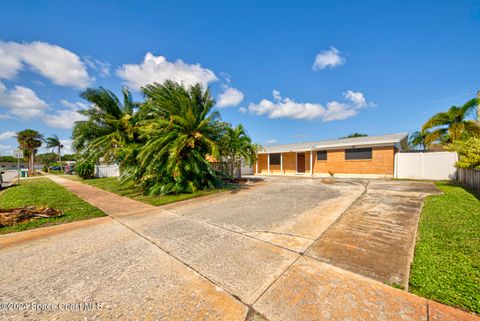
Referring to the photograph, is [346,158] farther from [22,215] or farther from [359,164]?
[22,215]

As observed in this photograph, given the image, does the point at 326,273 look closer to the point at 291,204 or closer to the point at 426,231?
the point at 426,231

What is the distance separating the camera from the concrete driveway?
70.7 inches

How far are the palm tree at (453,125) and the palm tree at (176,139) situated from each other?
47.8ft

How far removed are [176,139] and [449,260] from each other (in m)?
7.84

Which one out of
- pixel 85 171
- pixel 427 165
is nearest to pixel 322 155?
pixel 427 165

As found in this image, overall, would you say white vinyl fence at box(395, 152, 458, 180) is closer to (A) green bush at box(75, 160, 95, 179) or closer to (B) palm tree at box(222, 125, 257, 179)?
(B) palm tree at box(222, 125, 257, 179)

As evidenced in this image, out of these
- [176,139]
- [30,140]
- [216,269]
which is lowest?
[216,269]

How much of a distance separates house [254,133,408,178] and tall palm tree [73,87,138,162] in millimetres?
13250

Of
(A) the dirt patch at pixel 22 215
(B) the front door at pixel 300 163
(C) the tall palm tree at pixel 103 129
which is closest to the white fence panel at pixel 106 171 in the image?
(C) the tall palm tree at pixel 103 129

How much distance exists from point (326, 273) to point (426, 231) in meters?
2.71

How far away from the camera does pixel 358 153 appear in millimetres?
14000

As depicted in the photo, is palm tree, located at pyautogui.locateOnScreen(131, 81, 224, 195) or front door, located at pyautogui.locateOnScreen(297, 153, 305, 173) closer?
palm tree, located at pyautogui.locateOnScreen(131, 81, 224, 195)

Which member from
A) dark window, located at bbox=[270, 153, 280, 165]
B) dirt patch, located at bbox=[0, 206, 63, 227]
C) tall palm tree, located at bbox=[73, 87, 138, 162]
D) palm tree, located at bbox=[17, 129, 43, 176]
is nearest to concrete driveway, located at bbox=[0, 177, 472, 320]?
dirt patch, located at bbox=[0, 206, 63, 227]

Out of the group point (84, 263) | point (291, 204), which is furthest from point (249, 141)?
point (84, 263)
